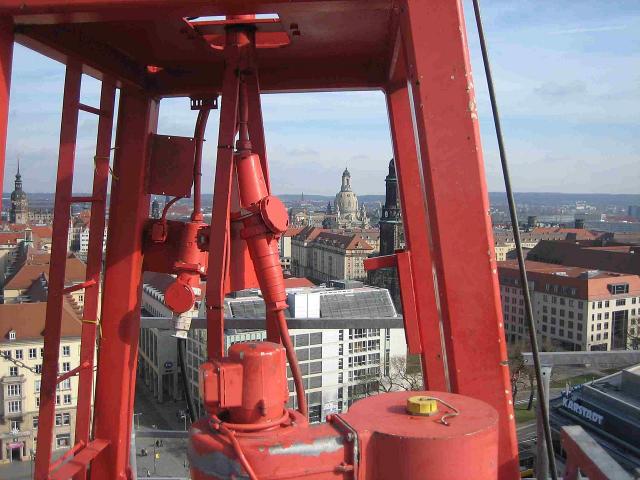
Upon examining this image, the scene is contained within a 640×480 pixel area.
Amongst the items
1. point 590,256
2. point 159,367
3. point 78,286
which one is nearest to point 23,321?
point 159,367

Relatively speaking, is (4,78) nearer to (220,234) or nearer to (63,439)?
(220,234)

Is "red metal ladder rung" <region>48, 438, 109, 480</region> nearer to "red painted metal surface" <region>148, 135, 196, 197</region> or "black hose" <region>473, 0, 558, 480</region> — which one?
"red painted metal surface" <region>148, 135, 196, 197</region>

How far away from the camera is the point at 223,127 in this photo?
3.36 metres

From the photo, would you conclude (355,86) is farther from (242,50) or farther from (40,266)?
(40,266)

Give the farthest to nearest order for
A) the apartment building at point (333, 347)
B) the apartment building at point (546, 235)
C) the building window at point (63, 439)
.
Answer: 1. the apartment building at point (546, 235)
2. the apartment building at point (333, 347)
3. the building window at point (63, 439)

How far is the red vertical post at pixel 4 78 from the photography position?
2.83 meters

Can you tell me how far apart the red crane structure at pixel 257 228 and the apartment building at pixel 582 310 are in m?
34.7

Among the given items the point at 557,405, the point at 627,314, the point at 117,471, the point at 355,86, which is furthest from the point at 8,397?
the point at 627,314

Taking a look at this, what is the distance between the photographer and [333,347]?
1939 cm

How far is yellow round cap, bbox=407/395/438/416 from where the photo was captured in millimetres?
2424

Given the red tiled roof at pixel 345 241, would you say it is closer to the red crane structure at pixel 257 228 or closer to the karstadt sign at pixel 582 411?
the karstadt sign at pixel 582 411

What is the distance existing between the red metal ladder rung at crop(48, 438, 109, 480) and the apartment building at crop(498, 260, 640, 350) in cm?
3503

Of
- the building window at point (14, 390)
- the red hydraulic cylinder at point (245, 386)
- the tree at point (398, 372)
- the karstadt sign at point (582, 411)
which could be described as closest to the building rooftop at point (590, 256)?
the tree at point (398, 372)

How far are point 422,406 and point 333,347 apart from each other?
676 inches
